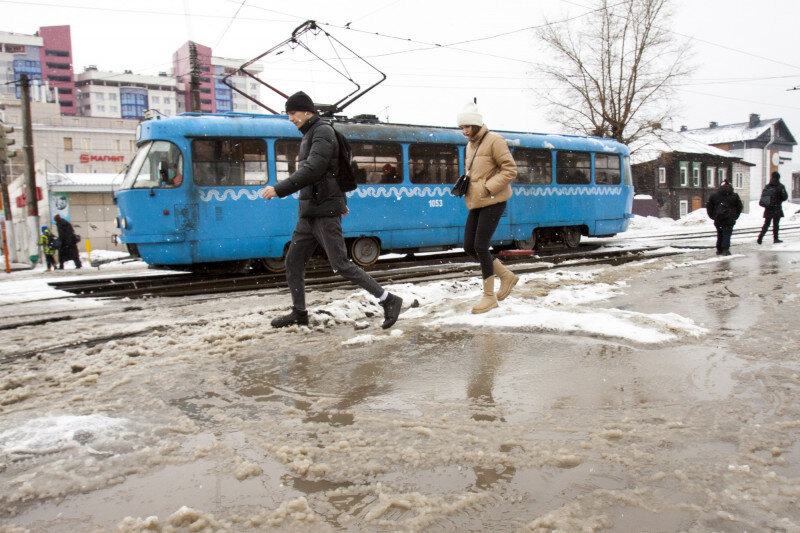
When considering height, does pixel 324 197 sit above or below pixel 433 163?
below

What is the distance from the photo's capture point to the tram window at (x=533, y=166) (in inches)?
604

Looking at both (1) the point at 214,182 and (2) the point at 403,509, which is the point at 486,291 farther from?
(1) the point at 214,182

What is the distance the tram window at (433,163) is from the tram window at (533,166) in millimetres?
2066

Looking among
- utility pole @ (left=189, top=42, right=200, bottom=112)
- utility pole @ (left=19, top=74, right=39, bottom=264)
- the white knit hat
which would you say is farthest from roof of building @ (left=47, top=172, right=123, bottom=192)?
the white knit hat

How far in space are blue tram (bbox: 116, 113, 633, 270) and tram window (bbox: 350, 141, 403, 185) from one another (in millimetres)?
24

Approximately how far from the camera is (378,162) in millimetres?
12883

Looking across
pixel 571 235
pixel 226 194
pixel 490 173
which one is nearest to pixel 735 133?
pixel 571 235

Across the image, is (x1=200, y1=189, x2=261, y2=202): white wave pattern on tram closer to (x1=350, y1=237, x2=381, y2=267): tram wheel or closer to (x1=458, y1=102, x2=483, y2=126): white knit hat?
(x1=350, y1=237, x2=381, y2=267): tram wheel

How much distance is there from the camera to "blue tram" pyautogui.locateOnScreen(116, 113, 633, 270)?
1076 centimetres

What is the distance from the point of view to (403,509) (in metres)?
2.02

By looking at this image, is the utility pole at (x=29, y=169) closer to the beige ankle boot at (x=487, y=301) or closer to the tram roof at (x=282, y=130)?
the tram roof at (x=282, y=130)

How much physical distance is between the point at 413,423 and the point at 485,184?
299cm

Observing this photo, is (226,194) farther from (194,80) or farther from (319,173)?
(194,80)

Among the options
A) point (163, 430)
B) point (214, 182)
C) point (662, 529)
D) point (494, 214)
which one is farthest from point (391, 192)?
point (662, 529)
